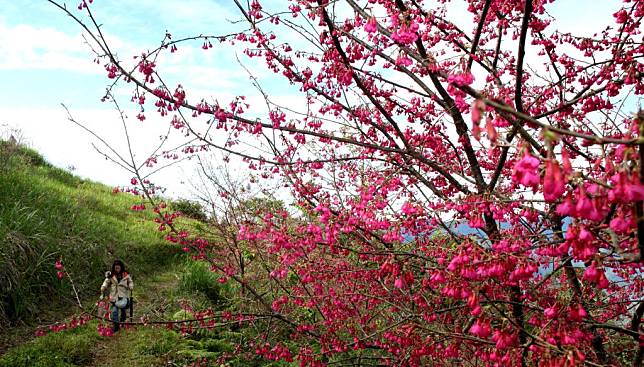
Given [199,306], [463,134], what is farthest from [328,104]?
[199,306]

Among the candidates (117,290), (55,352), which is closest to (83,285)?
(117,290)

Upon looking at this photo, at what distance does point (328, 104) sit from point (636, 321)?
3.28 metres

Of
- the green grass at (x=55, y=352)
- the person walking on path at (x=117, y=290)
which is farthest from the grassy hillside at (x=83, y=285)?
the person walking on path at (x=117, y=290)

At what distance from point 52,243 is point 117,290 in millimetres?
2052

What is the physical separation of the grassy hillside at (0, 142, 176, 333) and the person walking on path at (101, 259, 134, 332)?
118 centimetres

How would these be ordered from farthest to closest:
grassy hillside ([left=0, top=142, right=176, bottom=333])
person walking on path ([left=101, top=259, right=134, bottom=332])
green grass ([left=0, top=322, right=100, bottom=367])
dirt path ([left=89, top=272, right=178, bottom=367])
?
person walking on path ([left=101, top=259, right=134, bottom=332]), grassy hillside ([left=0, top=142, right=176, bottom=333]), dirt path ([left=89, top=272, right=178, bottom=367]), green grass ([left=0, top=322, right=100, bottom=367])

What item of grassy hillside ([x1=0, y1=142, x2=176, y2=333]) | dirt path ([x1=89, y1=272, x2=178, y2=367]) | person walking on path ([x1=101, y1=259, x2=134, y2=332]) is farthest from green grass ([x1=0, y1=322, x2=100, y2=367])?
grassy hillside ([x1=0, y1=142, x2=176, y2=333])

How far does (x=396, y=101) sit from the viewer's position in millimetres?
4832

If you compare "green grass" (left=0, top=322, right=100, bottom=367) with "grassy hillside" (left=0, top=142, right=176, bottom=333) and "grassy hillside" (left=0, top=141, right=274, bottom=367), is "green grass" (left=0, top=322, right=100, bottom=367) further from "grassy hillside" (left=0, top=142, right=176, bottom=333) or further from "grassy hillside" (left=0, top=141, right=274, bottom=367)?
"grassy hillside" (left=0, top=142, right=176, bottom=333)

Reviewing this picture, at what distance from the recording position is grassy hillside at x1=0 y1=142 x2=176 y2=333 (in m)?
7.94

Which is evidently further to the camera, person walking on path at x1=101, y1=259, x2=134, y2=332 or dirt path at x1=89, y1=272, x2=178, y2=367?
person walking on path at x1=101, y1=259, x2=134, y2=332

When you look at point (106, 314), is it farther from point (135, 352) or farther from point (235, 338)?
point (235, 338)

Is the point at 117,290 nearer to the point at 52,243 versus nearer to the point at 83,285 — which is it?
the point at 83,285

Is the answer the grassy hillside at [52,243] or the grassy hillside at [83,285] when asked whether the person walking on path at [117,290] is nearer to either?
the grassy hillside at [83,285]
